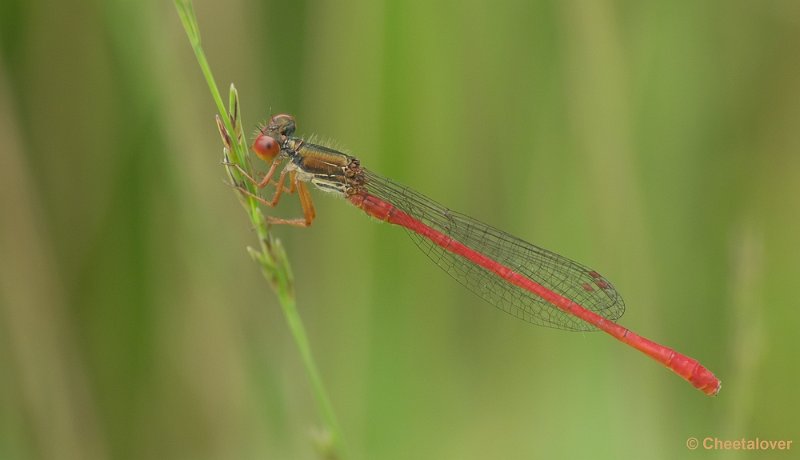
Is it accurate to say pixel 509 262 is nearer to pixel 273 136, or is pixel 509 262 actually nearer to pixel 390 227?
pixel 390 227

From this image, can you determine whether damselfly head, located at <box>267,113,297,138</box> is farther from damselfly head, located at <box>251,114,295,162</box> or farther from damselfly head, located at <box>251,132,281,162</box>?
damselfly head, located at <box>251,132,281,162</box>

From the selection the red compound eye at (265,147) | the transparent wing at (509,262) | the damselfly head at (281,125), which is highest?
the damselfly head at (281,125)

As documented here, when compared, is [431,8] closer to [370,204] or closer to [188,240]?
[370,204]

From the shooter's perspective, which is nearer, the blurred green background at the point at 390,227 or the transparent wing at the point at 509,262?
the blurred green background at the point at 390,227

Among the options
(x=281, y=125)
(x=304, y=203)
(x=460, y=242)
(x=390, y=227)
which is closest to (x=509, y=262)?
(x=460, y=242)

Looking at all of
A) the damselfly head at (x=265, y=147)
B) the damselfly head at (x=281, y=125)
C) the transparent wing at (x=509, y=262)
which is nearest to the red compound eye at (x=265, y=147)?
the damselfly head at (x=265, y=147)

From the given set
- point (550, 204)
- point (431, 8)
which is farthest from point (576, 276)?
point (431, 8)

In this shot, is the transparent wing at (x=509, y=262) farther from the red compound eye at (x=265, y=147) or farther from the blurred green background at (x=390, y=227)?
the red compound eye at (x=265, y=147)
